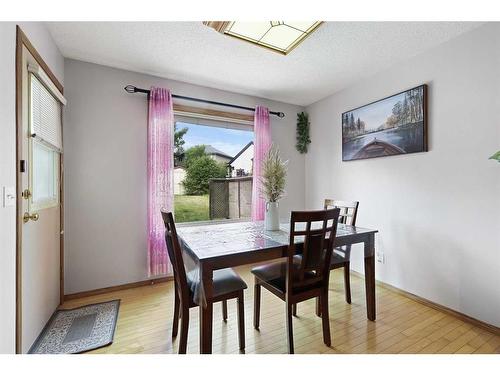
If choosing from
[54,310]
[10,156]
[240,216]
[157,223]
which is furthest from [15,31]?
[240,216]

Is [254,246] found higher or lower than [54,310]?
higher

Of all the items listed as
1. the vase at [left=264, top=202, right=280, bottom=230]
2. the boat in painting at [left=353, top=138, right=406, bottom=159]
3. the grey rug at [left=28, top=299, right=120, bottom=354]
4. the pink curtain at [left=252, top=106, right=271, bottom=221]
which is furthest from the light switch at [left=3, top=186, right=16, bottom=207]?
the boat in painting at [left=353, top=138, right=406, bottom=159]

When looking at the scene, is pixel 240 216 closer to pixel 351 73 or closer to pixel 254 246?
pixel 254 246

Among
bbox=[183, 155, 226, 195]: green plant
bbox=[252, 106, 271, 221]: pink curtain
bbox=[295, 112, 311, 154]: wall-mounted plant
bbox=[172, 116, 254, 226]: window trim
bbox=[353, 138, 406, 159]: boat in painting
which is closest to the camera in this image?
bbox=[353, 138, 406, 159]: boat in painting

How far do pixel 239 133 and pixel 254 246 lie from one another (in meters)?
2.17

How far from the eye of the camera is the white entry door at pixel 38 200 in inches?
58.2

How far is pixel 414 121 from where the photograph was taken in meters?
2.26

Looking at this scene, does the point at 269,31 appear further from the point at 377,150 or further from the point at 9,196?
the point at 9,196

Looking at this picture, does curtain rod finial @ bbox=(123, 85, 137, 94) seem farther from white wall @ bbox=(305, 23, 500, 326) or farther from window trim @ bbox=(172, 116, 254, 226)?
white wall @ bbox=(305, 23, 500, 326)

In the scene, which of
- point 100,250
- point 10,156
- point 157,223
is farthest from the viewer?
point 157,223

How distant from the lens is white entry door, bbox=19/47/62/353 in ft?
4.85

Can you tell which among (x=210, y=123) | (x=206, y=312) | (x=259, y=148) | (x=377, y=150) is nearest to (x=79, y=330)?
(x=206, y=312)

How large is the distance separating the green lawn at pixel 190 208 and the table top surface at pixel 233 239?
0.99 metres

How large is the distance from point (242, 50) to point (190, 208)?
1.94m
